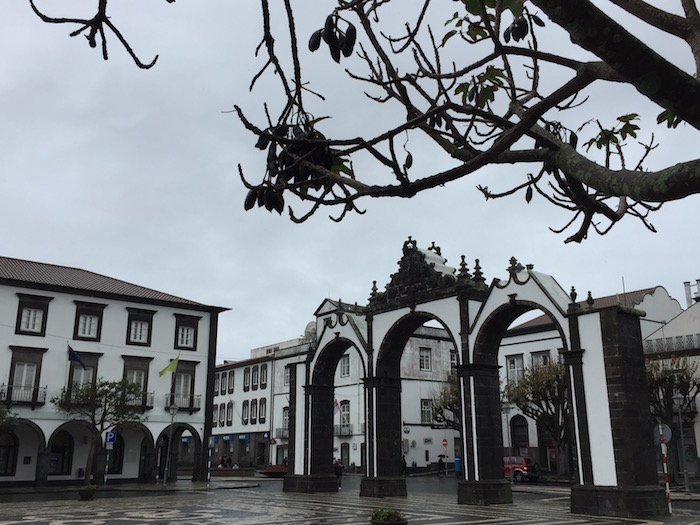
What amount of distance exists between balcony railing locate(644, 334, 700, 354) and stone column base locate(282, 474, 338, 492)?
2056cm

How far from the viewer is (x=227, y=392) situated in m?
62.6

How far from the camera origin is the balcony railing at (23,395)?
105 ft

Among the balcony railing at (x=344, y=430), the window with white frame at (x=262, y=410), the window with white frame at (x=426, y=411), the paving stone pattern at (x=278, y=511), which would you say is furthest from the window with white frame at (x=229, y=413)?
the paving stone pattern at (x=278, y=511)

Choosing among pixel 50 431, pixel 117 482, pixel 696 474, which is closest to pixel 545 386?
pixel 696 474

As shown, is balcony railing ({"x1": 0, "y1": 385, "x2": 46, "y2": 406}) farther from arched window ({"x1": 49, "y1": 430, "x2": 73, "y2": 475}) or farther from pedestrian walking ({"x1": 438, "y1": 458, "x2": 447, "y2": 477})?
pedestrian walking ({"x1": 438, "y1": 458, "x2": 447, "y2": 477})

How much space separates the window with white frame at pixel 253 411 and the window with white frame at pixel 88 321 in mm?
24648

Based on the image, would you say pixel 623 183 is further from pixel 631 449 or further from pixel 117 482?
pixel 117 482

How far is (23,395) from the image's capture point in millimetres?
32438

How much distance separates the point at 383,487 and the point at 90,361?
1790 cm

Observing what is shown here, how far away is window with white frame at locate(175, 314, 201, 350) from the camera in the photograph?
38.5 m

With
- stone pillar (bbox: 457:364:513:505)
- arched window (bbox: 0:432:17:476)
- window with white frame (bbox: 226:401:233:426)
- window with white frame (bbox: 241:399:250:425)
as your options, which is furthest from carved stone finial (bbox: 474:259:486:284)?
window with white frame (bbox: 226:401:233:426)

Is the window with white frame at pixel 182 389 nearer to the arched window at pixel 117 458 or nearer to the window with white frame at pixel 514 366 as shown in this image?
the arched window at pixel 117 458

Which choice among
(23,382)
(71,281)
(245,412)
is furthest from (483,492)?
(245,412)

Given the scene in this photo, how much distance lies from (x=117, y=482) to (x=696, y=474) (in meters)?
29.7
